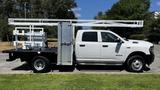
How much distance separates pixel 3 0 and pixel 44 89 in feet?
284

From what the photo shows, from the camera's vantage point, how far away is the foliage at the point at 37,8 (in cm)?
9338

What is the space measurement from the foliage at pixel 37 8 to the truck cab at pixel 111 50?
7260 centimetres

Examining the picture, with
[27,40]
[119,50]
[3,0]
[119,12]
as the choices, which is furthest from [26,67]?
[3,0]

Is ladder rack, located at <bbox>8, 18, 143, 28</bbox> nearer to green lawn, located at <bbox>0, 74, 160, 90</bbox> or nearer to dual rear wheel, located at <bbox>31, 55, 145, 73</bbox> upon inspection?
dual rear wheel, located at <bbox>31, 55, 145, 73</bbox>

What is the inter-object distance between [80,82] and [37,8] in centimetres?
7931

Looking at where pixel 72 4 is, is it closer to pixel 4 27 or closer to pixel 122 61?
pixel 4 27

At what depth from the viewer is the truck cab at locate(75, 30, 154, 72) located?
19047 mm

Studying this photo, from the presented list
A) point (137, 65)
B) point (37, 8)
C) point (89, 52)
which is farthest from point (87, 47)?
point (37, 8)

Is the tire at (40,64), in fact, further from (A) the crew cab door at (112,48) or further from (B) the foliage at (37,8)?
(B) the foliage at (37,8)

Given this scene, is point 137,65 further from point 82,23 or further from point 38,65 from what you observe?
point 38,65

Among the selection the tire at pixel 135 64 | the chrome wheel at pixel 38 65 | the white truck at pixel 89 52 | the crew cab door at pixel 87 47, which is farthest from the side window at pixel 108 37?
the chrome wheel at pixel 38 65

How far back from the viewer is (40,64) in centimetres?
1911

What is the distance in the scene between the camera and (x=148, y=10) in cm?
8344

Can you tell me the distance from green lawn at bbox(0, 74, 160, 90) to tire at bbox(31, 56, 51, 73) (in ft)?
6.66
